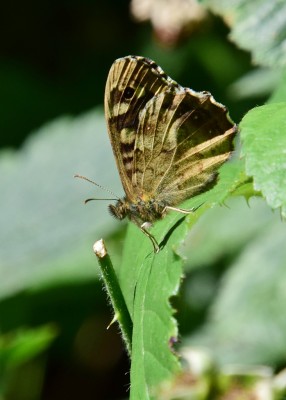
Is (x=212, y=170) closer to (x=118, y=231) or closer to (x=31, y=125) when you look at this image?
(x=118, y=231)

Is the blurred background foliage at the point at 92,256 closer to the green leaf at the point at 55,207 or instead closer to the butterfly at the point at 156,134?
the green leaf at the point at 55,207

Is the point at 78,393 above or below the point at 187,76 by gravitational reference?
below

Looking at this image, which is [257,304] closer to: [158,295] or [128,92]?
[128,92]

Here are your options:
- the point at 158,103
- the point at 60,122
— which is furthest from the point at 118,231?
the point at 158,103

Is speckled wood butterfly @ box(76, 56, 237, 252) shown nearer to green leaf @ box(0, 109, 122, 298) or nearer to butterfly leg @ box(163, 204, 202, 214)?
butterfly leg @ box(163, 204, 202, 214)

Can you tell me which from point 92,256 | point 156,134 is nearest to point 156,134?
point 156,134

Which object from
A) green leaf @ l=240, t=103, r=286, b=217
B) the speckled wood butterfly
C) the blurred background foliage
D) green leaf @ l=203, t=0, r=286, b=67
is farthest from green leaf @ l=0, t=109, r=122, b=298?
green leaf @ l=240, t=103, r=286, b=217
